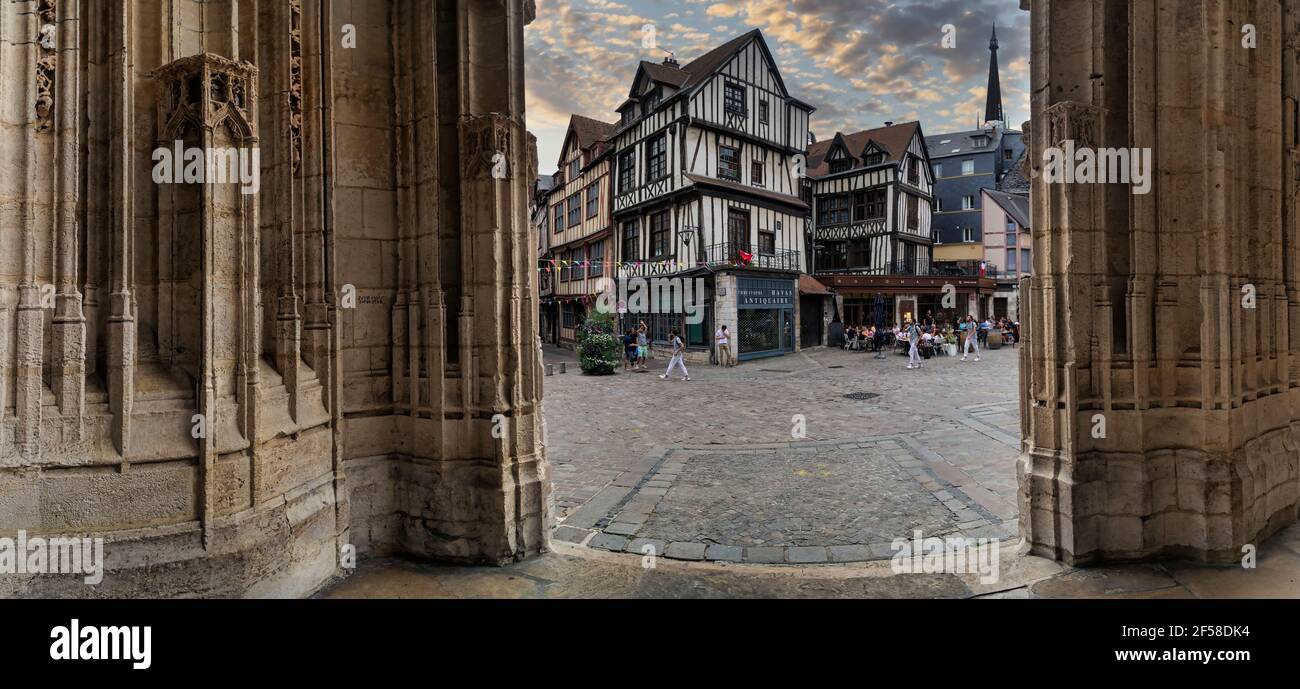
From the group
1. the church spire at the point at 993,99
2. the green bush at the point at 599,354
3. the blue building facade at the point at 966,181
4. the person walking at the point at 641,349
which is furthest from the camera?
the church spire at the point at 993,99

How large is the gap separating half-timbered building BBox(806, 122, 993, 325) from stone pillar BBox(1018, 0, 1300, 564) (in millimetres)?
27553

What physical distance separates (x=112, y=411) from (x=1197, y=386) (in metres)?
6.37

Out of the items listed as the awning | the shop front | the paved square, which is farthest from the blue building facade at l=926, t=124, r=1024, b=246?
the paved square

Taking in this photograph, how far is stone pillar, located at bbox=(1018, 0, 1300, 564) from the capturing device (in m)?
3.89

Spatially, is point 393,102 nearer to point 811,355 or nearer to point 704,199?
point 704,199

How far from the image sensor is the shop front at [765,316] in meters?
23.2

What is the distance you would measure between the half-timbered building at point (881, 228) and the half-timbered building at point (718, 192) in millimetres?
6821

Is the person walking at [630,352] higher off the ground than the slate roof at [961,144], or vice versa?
the slate roof at [961,144]

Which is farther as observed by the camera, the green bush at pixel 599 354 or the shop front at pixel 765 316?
the shop front at pixel 765 316

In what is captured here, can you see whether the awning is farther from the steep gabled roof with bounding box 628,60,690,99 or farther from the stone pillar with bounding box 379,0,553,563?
the stone pillar with bounding box 379,0,553,563

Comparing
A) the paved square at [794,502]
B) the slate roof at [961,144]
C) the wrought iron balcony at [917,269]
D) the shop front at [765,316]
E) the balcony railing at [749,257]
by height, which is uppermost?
the slate roof at [961,144]

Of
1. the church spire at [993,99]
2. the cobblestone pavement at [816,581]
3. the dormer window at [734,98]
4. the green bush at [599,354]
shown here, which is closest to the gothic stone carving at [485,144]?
the cobblestone pavement at [816,581]

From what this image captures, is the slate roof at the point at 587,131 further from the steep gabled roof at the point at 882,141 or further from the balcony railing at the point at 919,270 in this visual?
the balcony railing at the point at 919,270

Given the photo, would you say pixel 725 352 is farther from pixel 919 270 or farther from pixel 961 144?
pixel 961 144
